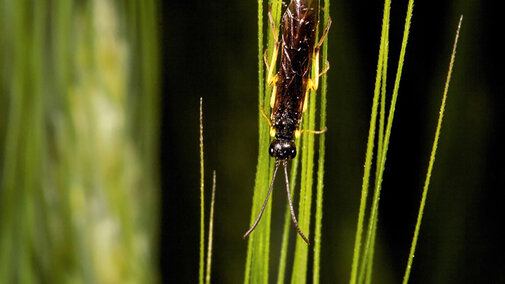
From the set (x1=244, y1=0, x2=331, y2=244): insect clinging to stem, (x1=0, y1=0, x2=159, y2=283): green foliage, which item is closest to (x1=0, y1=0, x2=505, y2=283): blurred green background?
(x1=0, y1=0, x2=159, y2=283): green foliage

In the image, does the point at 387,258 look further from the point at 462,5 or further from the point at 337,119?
the point at 462,5

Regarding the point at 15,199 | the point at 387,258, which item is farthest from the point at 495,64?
the point at 15,199

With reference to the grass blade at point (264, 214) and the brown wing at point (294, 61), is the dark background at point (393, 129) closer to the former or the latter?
the brown wing at point (294, 61)

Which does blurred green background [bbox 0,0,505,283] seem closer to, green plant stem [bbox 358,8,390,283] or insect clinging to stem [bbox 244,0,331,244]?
insect clinging to stem [bbox 244,0,331,244]

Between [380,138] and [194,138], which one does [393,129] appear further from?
[380,138]

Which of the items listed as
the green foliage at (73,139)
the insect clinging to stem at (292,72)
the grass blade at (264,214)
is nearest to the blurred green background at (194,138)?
the green foliage at (73,139)
